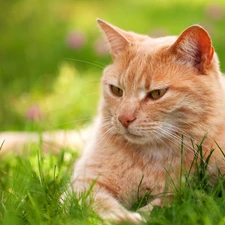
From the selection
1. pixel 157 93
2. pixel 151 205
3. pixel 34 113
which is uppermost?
pixel 157 93

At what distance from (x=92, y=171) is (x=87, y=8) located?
5.20 meters

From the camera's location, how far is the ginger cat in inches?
111

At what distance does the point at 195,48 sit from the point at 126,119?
479 millimetres

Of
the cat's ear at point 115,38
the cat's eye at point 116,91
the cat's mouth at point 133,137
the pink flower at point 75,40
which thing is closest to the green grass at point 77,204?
the cat's mouth at point 133,137

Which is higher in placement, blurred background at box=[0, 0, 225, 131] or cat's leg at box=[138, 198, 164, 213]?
cat's leg at box=[138, 198, 164, 213]

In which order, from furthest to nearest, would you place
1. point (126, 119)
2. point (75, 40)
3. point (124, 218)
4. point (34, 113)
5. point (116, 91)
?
point (75, 40) → point (34, 113) → point (116, 91) → point (126, 119) → point (124, 218)

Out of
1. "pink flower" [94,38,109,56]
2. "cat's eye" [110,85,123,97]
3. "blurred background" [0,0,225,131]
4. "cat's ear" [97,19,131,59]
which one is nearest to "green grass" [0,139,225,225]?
"cat's eye" [110,85,123,97]

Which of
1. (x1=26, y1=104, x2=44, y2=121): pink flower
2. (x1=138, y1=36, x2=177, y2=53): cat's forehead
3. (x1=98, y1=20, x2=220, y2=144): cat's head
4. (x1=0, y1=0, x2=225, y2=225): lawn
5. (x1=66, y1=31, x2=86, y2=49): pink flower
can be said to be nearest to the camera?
(x1=0, y1=0, x2=225, y2=225): lawn

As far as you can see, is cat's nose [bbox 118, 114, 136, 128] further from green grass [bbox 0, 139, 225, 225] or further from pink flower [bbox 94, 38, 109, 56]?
pink flower [bbox 94, 38, 109, 56]

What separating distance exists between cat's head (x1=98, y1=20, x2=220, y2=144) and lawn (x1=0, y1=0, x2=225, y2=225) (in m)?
0.27

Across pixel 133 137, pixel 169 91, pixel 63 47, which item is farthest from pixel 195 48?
pixel 63 47

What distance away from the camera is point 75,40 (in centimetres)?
609

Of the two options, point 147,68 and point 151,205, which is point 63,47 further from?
point 151,205

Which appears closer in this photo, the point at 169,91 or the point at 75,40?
the point at 169,91
